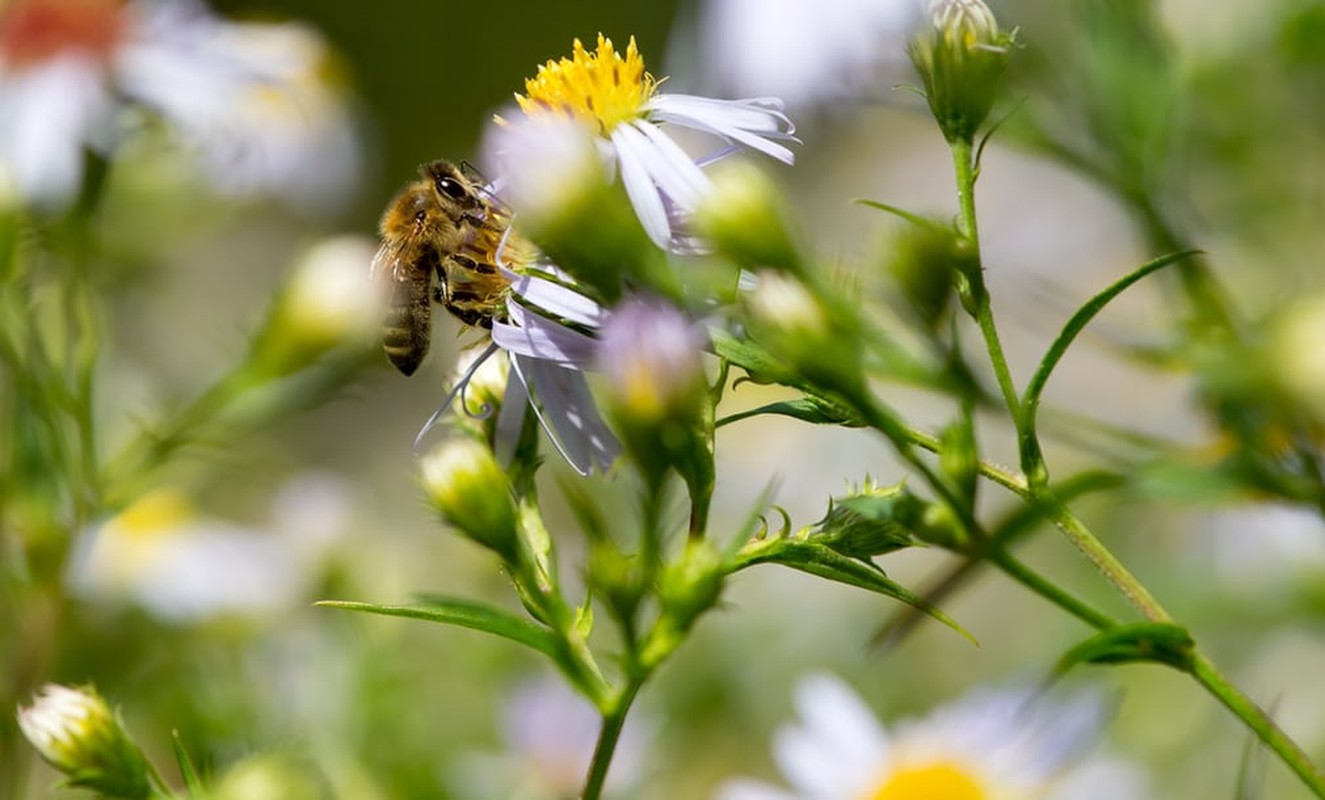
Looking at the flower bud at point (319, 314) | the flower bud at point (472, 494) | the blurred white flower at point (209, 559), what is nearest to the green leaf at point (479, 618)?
the flower bud at point (472, 494)

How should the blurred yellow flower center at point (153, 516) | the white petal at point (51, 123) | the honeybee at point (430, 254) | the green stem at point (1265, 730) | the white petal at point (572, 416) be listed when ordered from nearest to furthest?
the green stem at point (1265, 730) → the white petal at point (572, 416) → the honeybee at point (430, 254) → the white petal at point (51, 123) → the blurred yellow flower center at point (153, 516)

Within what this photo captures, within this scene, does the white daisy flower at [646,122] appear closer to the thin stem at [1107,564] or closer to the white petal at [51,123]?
the thin stem at [1107,564]

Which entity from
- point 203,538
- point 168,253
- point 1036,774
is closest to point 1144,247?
point 1036,774

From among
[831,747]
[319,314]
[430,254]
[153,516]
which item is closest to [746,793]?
[831,747]

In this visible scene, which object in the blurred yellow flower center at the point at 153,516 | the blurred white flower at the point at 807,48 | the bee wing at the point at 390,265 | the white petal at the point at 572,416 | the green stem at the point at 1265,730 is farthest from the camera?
the blurred yellow flower center at the point at 153,516

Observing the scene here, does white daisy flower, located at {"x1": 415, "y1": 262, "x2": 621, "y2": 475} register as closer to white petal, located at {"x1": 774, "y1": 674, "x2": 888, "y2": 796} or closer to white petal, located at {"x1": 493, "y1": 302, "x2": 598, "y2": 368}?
white petal, located at {"x1": 493, "y1": 302, "x2": 598, "y2": 368}
